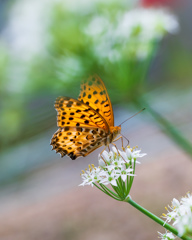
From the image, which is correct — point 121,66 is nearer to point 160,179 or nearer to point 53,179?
point 160,179

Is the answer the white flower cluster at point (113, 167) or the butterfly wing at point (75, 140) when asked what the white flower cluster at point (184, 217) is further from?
the butterfly wing at point (75, 140)

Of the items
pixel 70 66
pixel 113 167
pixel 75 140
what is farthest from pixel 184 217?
pixel 70 66

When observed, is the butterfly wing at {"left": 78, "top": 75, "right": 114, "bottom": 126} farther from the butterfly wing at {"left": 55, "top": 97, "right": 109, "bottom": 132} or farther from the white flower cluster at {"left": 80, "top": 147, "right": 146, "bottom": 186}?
the white flower cluster at {"left": 80, "top": 147, "right": 146, "bottom": 186}

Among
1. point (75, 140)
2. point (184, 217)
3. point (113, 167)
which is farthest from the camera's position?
point (75, 140)

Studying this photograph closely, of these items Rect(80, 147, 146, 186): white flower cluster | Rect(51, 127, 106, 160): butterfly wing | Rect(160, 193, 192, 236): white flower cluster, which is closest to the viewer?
Rect(160, 193, 192, 236): white flower cluster

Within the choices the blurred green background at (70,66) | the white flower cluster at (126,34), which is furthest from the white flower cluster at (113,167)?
the white flower cluster at (126,34)

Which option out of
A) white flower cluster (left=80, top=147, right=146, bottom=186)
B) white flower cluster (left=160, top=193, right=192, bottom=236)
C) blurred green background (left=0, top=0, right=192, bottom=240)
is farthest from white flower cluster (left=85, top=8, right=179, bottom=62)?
white flower cluster (left=160, top=193, right=192, bottom=236)

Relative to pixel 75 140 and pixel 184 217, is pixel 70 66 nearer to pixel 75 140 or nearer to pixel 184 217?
pixel 75 140
